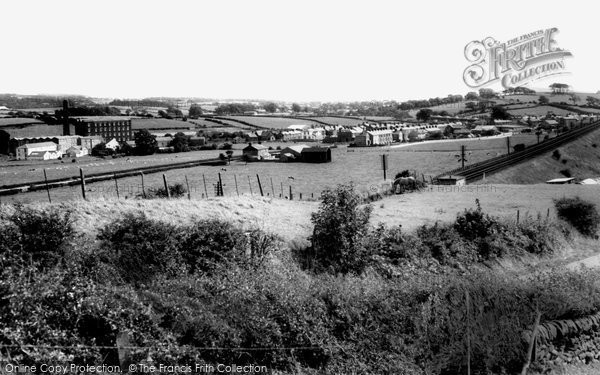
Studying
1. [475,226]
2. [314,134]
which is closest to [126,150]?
[314,134]

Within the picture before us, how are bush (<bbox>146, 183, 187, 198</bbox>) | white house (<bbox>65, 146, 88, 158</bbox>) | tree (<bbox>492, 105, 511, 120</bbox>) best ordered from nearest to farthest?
bush (<bbox>146, 183, 187, 198</bbox>), white house (<bbox>65, 146, 88, 158</bbox>), tree (<bbox>492, 105, 511, 120</bbox>)

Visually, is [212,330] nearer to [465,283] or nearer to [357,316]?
[357,316]

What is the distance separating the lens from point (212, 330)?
35.4 ft

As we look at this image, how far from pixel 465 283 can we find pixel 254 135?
74.0 meters

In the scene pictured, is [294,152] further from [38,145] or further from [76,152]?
[38,145]

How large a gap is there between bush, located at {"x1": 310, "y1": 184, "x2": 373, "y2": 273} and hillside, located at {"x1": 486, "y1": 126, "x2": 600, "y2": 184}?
22.9 meters

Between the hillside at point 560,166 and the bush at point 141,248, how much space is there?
27.8 metres

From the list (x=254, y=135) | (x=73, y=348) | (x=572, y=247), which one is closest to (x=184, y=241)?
(x=73, y=348)

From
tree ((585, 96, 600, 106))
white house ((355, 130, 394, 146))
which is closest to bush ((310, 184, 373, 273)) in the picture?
white house ((355, 130, 394, 146))

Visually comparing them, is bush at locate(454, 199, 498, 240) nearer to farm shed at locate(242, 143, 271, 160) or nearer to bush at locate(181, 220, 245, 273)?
bush at locate(181, 220, 245, 273)

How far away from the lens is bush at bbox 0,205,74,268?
13156mm

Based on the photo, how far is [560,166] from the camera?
51562mm

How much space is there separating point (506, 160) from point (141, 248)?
135 feet

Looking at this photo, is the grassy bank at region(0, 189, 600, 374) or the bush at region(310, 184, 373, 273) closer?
the grassy bank at region(0, 189, 600, 374)
